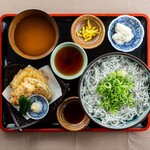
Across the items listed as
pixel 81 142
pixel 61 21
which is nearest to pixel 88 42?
pixel 61 21

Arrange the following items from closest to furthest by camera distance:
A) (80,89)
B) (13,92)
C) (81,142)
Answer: (80,89)
(13,92)
(81,142)

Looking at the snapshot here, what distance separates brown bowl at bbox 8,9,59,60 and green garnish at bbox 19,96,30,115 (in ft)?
0.63

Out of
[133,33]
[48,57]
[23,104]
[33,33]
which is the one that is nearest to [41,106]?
[23,104]

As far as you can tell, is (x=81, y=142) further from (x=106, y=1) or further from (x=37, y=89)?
(x=106, y=1)

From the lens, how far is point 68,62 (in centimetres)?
182

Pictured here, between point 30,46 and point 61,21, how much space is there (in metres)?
0.18

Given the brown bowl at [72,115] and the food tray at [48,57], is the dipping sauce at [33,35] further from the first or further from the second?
the brown bowl at [72,115]

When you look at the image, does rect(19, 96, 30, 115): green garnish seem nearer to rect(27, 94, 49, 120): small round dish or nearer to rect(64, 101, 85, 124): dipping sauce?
rect(27, 94, 49, 120): small round dish

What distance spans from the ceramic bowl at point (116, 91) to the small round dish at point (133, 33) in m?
0.13

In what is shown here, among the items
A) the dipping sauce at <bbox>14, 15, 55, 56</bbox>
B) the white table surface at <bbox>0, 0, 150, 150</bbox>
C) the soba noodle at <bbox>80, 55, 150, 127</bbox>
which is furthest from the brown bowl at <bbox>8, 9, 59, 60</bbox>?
the soba noodle at <bbox>80, 55, 150, 127</bbox>

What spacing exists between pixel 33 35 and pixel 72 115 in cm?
39

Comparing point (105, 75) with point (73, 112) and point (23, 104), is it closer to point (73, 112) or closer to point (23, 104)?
point (73, 112)

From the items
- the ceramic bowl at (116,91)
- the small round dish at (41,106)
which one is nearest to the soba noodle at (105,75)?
the ceramic bowl at (116,91)

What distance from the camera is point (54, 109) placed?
1814 mm
